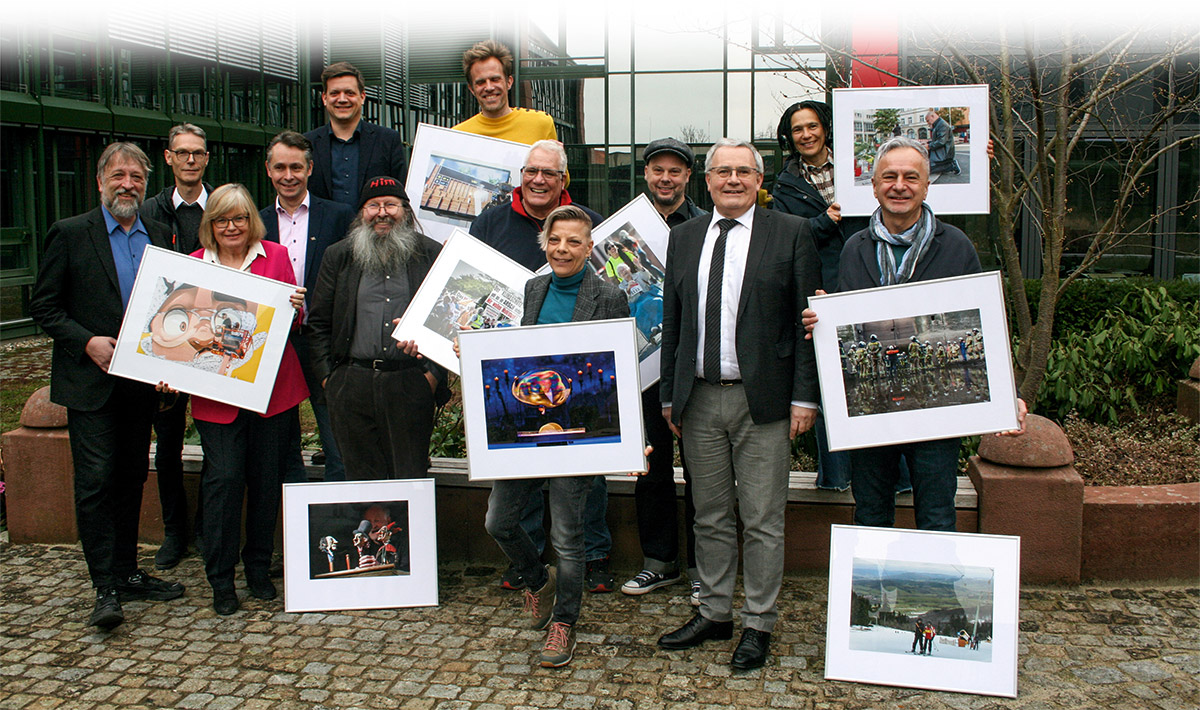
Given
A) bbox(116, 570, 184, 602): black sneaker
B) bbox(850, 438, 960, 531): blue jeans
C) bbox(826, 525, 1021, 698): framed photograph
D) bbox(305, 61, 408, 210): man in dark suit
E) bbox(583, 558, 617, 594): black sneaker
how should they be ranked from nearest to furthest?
1. bbox(826, 525, 1021, 698): framed photograph
2. bbox(850, 438, 960, 531): blue jeans
3. bbox(116, 570, 184, 602): black sneaker
4. bbox(583, 558, 617, 594): black sneaker
5. bbox(305, 61, 408, 210): man in dark suit

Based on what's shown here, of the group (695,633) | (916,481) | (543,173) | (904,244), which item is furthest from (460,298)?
(916,481)

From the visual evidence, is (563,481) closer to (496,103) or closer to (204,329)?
(204,329)

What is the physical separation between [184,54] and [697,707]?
17.4 metres

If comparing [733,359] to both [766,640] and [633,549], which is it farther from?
[633,549]

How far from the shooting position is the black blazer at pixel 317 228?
5312 millimetres

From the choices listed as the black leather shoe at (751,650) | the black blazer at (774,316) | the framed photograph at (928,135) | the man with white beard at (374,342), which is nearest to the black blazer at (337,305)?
the man with white beard at (374,342)

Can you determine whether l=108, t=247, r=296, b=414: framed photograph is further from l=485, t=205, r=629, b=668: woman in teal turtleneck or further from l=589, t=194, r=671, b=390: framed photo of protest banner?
l=589, t=194, r=671, b=390: framed photo of protest banner

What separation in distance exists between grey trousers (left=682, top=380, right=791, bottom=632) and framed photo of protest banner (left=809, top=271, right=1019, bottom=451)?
35 cm

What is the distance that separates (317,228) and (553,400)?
6.72 feet

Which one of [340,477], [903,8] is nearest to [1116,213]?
[903,8]

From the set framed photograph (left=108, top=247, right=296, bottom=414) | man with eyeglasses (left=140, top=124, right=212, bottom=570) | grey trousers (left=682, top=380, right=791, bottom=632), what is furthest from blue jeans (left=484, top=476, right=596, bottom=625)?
man with eyeglasses (left=140, top=124, right=212, bottom=570)

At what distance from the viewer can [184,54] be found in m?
17.6

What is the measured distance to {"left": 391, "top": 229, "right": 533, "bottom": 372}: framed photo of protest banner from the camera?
4.59 metres

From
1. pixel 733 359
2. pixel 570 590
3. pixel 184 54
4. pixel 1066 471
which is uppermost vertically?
pixel 184 54
